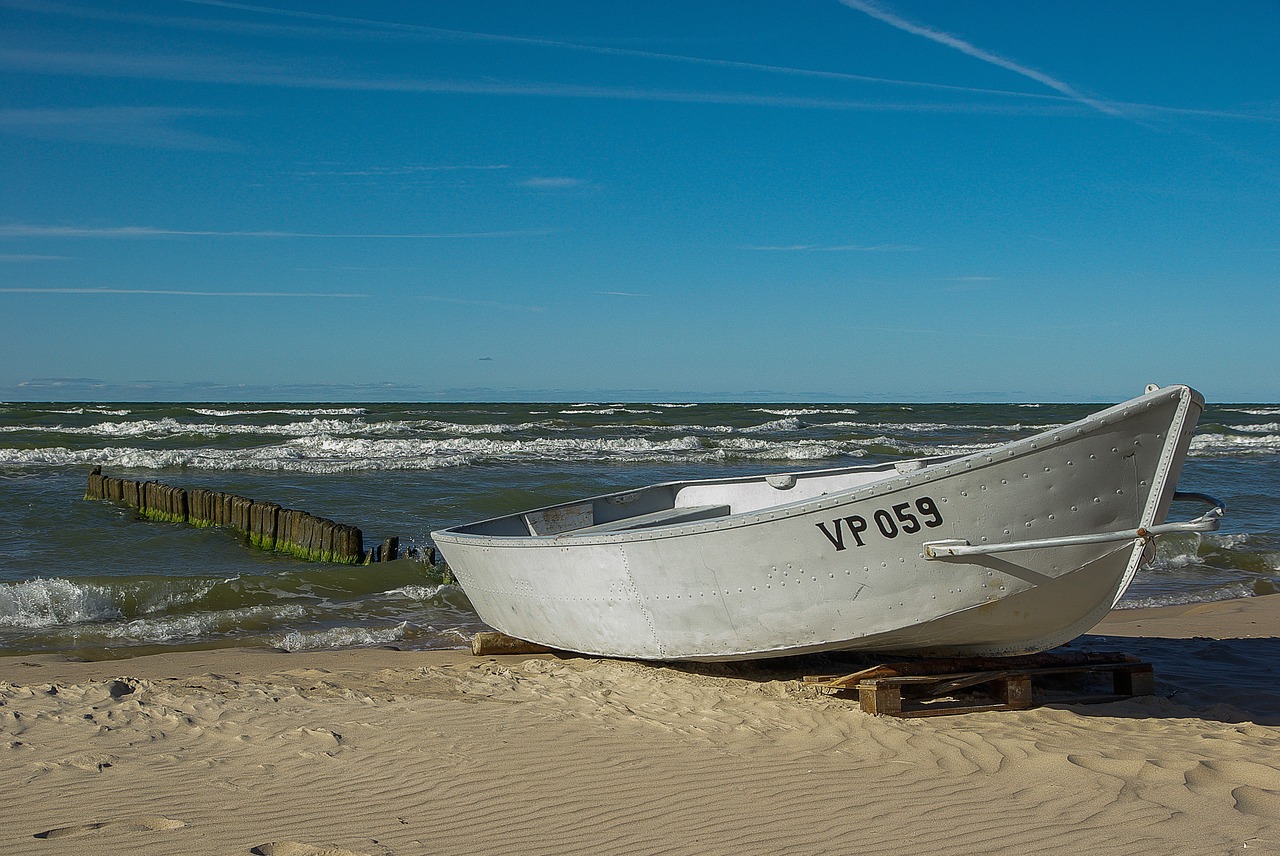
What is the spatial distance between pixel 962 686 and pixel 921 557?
123 cm

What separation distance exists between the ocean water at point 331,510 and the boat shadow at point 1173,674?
291cm

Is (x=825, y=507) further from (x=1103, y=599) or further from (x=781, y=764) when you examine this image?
(x=1103, y=599)

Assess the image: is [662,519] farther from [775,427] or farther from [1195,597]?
[775,427]

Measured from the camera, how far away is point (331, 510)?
58.4 feet

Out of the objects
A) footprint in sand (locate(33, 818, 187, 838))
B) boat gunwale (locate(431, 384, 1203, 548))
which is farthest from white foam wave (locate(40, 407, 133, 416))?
footprint in sand (locate(33, 818, 187, 838))

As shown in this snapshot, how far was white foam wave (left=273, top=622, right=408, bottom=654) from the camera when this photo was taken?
9.29 metres

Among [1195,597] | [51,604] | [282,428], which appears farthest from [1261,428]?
[51,604]

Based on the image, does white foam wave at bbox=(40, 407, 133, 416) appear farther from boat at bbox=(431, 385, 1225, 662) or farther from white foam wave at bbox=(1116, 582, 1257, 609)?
boat at bbox=(431, 385, 1225, 662)

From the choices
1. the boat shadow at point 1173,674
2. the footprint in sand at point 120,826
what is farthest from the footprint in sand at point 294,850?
the boat shadow at point 1173,674

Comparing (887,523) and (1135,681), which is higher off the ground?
(887,523)

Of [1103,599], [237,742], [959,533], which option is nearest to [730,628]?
[959,533]

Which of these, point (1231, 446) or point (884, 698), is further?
point (1231, 446)

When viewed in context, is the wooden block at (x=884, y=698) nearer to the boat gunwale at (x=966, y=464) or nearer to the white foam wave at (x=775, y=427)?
the boat gunwale at (x=966, y=464)

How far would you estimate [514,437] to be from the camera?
38.3 meters
